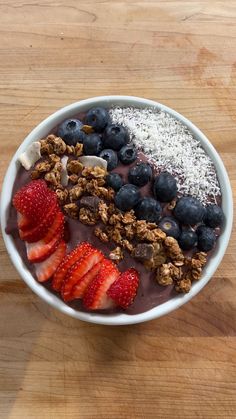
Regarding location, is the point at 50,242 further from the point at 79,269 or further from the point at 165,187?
the point at 165,187

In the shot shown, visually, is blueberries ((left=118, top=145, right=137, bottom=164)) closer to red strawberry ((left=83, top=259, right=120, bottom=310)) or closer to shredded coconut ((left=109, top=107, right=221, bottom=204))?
shredded coconut ((left=109, top=107, right=221, bottom=204))

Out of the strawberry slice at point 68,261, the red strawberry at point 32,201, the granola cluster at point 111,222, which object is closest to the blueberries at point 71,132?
the granola cluster at point 111,222

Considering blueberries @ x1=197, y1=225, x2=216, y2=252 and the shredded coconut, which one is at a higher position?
the shredded coconut

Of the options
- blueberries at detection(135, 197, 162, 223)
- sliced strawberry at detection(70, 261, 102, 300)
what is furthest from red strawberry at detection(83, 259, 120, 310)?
blueberries at detection(135, 197, 162, 223)

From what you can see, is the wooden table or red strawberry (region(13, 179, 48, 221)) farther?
the wooden table

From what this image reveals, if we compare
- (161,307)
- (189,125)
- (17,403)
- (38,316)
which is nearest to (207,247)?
(161,307)
